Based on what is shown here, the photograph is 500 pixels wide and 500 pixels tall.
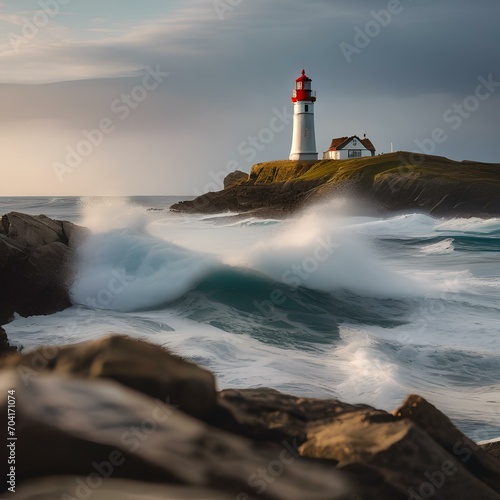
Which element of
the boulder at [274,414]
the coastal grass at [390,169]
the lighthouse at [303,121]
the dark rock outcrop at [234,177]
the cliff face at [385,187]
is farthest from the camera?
the dark rock outcrop at [234,177]

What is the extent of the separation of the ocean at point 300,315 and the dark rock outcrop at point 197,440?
3.24 m

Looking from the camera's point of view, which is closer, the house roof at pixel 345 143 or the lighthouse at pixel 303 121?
the lighthouse at pixel 303 121

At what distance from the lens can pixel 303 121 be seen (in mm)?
58844

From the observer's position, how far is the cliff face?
4512 centimetres

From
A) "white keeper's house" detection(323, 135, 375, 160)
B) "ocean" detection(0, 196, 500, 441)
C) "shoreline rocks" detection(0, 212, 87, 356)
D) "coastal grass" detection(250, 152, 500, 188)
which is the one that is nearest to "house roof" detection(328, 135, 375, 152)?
"white keeper's house" detection(323, 135, 375, 160)

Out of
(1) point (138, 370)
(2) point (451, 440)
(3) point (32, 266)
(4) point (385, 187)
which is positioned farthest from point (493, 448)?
(4) point (385, 187)

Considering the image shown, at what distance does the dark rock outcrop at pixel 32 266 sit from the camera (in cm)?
1041

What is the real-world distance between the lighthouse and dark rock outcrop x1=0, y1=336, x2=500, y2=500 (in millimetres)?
56719

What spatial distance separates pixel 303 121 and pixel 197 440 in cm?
5754

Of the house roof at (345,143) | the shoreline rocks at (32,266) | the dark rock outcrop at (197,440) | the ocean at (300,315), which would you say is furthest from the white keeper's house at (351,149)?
the dark rock outcrop at (197,440)

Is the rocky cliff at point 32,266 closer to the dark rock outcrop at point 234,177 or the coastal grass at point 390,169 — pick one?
the coastal grass at point 390,169

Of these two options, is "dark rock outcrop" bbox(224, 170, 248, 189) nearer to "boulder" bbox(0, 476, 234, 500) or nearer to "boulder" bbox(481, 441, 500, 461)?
"boulder" bbox(481, 441, 500, 461)

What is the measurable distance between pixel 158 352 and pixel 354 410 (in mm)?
1020

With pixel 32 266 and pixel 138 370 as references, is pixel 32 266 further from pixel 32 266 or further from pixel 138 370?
pixel 138 370
